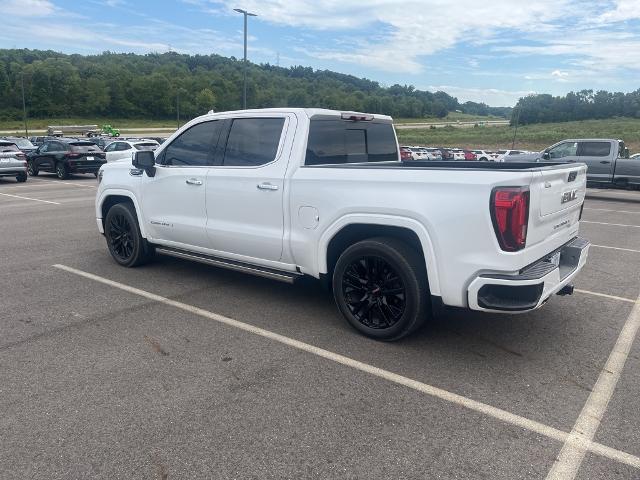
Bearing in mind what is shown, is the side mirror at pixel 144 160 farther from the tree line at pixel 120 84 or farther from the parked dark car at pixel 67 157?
the tree line at pixel 120 84

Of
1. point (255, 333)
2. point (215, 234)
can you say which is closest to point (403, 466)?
point (255, 333)

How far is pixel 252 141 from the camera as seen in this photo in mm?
4988

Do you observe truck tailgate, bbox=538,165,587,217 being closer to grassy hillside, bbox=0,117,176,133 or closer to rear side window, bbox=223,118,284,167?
rear side window, bbox=223,118,284,167

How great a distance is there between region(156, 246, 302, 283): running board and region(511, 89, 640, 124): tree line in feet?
296

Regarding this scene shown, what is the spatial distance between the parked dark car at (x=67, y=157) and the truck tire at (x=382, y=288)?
18.1 metres

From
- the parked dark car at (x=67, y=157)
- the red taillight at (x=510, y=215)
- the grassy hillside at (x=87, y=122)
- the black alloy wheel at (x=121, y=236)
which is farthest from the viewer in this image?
the grassy hillside at (x=87, y=122)

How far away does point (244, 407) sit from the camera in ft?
10.7

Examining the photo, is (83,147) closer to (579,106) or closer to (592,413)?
(592,413)

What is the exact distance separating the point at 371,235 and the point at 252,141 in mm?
1557

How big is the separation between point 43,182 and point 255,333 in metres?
17.8

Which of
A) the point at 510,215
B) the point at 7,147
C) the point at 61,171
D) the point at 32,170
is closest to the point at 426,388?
the point at 510,215

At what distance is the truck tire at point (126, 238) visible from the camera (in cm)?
618

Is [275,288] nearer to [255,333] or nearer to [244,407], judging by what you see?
[255,333]

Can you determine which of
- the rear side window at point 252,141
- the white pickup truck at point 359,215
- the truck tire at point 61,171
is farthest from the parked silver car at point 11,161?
the rear side window at point 252,141
